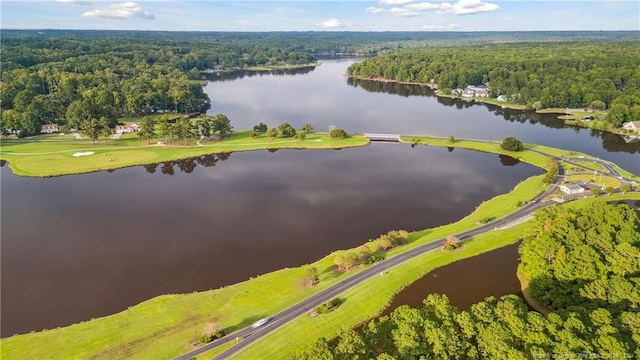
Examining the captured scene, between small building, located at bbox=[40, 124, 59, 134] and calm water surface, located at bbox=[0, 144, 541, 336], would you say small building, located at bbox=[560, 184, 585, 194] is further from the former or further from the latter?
small building, located at bbox=[40, 124, 59, 134]

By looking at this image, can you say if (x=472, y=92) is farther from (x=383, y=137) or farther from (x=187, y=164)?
(x=187, y=164)

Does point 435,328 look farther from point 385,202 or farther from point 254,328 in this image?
point 385,202

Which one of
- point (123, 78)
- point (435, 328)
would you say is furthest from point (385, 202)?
point (123, 78)

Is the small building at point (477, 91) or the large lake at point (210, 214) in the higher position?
the small building at point (477, 91)

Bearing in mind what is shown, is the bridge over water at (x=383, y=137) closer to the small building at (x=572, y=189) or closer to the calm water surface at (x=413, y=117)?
the calm water surface at (x=413, y=117)

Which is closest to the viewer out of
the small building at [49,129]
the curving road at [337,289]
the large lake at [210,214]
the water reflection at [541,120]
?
the curving road at [337,289]

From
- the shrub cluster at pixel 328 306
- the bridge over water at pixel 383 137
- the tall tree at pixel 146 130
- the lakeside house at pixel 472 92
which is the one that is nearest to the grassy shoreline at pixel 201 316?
the shrub cluster at pixel 328 306

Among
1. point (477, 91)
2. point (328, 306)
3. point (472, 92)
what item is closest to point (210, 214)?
point (328, 306)
